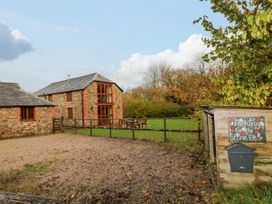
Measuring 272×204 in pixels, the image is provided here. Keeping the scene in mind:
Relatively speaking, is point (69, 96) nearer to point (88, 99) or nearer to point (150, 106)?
point (88, 99)

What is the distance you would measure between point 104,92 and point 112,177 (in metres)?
20.6

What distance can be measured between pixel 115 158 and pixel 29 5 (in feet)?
23.7

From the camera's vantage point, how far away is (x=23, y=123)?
1766cm

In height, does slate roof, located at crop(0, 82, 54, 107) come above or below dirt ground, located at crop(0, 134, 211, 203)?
above

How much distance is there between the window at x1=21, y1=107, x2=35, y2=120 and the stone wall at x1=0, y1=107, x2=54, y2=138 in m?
0.35

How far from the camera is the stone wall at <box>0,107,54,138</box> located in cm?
1659

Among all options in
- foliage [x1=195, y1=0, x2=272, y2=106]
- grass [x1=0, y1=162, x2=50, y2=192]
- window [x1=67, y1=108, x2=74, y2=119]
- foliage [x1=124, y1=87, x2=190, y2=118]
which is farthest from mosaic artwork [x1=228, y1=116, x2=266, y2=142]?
foliage [x1=124, y1=87, x2=190, y2=118]

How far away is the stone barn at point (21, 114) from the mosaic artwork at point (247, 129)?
705 inches

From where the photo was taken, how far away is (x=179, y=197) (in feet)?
13.8

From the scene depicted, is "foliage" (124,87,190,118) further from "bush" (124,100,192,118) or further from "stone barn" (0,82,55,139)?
"stone barn" (0,82,55,139)

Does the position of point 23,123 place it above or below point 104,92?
below

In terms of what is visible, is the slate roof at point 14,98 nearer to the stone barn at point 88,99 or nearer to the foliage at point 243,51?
the stone barn at point 88,99

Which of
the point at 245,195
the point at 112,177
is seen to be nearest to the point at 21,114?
the point at 112,177

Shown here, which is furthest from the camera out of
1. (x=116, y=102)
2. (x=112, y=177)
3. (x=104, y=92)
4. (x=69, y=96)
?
(x=116, y=102)
